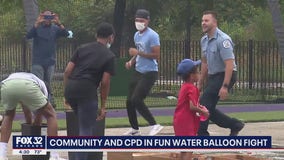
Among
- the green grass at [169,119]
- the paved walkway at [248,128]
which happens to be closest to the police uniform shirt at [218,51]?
the paved walkway at [248,128]

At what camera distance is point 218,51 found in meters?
10.5

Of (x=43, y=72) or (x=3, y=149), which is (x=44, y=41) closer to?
(x=43, y=72)

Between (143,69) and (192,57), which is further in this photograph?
(192,57)

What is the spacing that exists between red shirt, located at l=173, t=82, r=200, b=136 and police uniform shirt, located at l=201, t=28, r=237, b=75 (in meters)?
1.51

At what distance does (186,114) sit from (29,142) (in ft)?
6.53

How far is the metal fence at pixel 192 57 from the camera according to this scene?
77.9ft

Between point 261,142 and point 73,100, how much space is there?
7.46 feet

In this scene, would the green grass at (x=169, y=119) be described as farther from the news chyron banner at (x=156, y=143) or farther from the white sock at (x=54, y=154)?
the news chyron banner at (x=156, y=143)

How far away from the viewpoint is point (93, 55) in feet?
30.0

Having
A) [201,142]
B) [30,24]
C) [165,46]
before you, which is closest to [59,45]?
[30,24]

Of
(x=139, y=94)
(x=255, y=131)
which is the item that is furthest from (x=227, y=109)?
(x=139, y=94)

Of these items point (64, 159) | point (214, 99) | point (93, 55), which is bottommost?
point (64, 159)

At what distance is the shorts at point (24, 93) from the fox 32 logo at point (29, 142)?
0.45m

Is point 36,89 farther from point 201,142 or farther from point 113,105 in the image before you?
point 113,105
